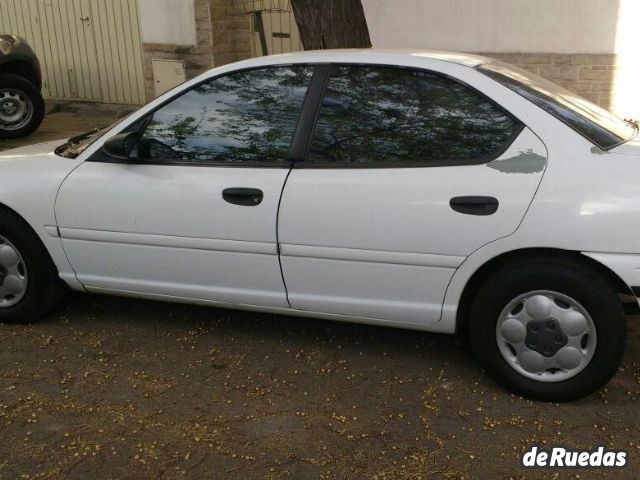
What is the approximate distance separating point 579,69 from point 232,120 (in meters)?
5.85

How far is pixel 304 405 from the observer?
355 centimetres

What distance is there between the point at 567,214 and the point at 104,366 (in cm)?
242

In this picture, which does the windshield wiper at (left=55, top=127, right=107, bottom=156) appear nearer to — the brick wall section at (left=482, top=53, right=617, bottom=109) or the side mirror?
the side mirror

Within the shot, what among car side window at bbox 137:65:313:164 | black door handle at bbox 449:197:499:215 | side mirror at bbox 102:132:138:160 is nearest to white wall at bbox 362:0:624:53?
car side window at bbox 137:65:313:164

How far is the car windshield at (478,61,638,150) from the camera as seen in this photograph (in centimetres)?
347

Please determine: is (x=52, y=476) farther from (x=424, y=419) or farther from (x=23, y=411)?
(x=424, y=419)

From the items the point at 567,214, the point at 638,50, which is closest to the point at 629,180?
the point at 567,214

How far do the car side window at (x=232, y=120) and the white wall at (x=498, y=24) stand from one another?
17.7 ft

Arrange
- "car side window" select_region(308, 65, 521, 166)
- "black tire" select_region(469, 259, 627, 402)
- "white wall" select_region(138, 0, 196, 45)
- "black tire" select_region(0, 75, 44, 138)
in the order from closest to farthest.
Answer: "black tire" select_region(469, 259, 627, 402), "car side window" select_region(308, 65, 521, 166), "black tire" select_region(0, 75, 44, 138), "white wall" select_region(138, 0, 196, 45)

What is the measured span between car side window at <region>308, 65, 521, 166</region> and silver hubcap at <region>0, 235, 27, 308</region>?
183 cm

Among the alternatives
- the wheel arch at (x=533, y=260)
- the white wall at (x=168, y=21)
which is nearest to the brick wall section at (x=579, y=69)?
the white wall at (x=168, y=21)

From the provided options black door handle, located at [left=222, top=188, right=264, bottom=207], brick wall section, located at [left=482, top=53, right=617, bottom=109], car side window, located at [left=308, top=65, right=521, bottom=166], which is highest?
car side window, located at [left=308, top=65, right=521, bottom=166]

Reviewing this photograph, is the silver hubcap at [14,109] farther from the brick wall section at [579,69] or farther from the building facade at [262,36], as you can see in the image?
the brick wall section at [579,69]

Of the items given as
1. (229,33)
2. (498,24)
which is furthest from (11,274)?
(229,33)
